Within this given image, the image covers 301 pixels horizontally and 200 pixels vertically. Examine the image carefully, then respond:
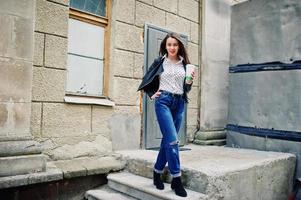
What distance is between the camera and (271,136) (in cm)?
547

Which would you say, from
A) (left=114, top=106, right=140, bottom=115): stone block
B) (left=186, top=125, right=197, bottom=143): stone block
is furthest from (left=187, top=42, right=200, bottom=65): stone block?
(left=114, top=106, right=140, bottom=115): stone block

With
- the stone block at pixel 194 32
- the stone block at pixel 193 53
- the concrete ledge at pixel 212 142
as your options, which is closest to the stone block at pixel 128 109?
the concrete ledge at pixel 212 142

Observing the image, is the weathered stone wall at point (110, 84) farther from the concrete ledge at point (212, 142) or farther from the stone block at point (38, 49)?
the concrete ledge at point (212, 142)

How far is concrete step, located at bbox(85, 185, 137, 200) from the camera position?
3.93m

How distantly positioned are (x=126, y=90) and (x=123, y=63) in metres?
0.45

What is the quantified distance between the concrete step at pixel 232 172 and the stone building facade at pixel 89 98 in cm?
50

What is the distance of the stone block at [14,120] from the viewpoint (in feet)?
11.4

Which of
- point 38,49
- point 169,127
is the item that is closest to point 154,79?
point 169,127

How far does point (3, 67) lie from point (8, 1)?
764 millimetres

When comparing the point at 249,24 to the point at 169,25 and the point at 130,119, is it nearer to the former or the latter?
the point at 169,25

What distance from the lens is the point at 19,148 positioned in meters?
3.50

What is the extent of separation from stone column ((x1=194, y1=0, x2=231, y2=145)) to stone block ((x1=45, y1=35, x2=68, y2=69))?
318 cm

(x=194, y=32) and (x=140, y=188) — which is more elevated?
(x=194, y=32)

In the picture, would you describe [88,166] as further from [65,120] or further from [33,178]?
[33,178]
